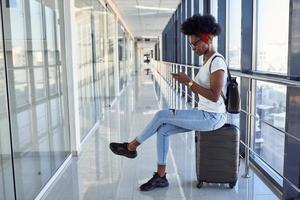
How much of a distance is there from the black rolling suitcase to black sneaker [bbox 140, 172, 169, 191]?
0.26 m

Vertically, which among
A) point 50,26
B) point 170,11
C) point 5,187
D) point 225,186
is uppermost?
point 170,11

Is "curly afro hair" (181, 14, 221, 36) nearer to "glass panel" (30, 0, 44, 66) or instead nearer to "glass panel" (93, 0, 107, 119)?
"glass panel" (30, 0, 44, 66)

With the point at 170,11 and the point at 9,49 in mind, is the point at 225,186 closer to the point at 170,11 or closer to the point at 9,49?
the point at 9,49

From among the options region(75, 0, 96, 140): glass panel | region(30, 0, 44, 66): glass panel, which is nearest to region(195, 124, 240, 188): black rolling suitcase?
region(30, 0, 44, 66): glass panel

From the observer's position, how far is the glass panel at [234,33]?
3.77 meters

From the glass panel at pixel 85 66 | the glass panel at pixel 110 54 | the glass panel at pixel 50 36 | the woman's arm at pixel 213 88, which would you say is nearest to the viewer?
the woman's arm at pixel 213 88

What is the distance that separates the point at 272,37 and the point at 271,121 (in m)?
0.65

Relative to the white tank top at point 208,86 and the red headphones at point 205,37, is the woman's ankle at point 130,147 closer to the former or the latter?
the white tank top at point 208,86

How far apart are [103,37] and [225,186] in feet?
14.2

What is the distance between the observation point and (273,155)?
2801 millimetres

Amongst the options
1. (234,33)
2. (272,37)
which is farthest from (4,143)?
(234,33)

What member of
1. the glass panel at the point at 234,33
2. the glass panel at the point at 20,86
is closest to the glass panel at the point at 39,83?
the glass panel at the point at 20,86

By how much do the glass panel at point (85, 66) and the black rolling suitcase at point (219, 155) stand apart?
177 cm

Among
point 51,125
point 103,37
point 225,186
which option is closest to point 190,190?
point 225,186
